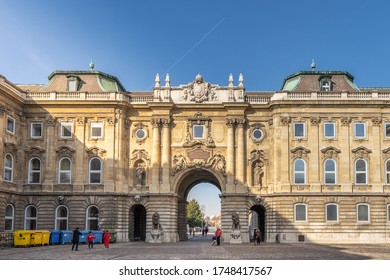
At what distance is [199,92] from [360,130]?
1572 cm

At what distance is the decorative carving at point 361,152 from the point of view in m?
55.5

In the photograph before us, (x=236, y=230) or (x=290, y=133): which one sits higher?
(x=290, y=133)

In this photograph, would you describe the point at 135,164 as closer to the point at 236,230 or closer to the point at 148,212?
the point at 148,212

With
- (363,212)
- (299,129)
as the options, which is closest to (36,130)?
(299,129)

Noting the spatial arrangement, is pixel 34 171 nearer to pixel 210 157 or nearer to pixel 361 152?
pixel 210 157

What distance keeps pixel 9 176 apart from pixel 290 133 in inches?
1028

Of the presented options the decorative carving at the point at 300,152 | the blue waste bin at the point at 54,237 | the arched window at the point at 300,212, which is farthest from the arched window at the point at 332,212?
the blue waste bin at the point at 54,237

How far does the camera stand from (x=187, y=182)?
62688mm

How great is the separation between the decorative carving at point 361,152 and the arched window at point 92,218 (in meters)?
24.7

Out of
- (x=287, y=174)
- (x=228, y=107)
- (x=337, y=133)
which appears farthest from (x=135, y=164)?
(x=337, y=133)

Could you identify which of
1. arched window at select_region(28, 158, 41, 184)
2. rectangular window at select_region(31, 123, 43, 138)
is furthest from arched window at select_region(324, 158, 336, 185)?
rectangular window at select_region(31, 123, 43, 138)

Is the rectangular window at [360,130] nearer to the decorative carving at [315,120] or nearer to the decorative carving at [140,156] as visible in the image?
the decorative carving at [315,120]

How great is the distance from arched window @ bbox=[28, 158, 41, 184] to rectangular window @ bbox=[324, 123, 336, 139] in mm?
27325

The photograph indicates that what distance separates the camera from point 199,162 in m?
Answer: 57.0
